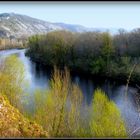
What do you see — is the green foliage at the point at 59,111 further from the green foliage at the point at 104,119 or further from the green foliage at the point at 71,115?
the green foliage at the point at 104,119

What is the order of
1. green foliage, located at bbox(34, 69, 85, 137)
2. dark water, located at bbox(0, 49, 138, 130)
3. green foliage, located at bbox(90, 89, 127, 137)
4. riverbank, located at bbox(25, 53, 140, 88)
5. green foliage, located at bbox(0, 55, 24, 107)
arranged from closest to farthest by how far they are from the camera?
green foliage, located at bbox(90, 89, 127, 137)
green foliage, located at bbox(34, 69, 85, 137)
green foliage, located at bbox(0, 55, 24, 107)
dark water, located at bbox(0, 49, 138, 130)
riverbank, located at bbox(25, 53, 140, 88)

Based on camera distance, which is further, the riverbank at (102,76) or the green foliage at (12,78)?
the riverbank at (102,76)

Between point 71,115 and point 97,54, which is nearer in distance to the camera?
point 71,115

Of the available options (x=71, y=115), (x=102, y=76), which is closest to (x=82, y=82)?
(x=102, y=76)

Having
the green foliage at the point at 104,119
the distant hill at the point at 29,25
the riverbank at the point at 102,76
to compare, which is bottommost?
the riverbank at the point at 102,76

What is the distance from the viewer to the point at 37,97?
255 inches

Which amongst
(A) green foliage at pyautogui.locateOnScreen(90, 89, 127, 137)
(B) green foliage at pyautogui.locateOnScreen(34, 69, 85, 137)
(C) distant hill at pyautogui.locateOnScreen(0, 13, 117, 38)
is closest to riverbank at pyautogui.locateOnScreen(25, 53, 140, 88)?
(B) green foliage at pyautogui.locateOnScreen(34, 69, 85, 137)

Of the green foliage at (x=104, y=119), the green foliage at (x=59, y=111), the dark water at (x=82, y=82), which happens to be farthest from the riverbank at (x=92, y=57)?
the green foliage at (x=104, y=119)

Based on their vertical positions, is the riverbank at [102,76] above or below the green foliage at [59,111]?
below

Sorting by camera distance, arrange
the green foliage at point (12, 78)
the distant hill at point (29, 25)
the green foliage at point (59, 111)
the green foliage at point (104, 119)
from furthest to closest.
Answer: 1. the green foliage at point (12, 78)
2. the green foliage at point (59, 111)
3. the green foliage at point (104, 119)
4. the distant hill at point (29, 25)

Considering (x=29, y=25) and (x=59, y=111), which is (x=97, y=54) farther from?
(x=29, y=25)

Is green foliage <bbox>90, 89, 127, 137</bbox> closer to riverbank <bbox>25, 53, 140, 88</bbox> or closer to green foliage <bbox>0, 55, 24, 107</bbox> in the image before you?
green foliage <bbox>0, 55, 24, 107</bbox>

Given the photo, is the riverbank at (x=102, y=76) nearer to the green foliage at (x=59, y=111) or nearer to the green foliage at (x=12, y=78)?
the green foliage at (x=12, y=78)

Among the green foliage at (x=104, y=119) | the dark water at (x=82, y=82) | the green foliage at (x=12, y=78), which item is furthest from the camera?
the dark water at (x=82, y=82)
